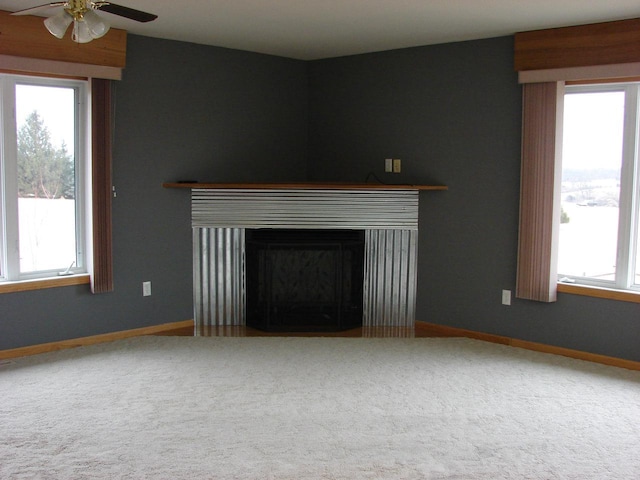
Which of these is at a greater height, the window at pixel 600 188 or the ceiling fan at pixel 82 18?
the ceiling fan at pixel 82 18

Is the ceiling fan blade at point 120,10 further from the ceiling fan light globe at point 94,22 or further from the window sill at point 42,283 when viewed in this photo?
the window sill at point 42,283

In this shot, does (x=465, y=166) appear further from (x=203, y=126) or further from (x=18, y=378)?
(x=18, y=378)

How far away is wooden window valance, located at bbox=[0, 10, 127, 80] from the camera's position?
4504 mm

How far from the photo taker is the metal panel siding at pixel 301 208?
18.1ft

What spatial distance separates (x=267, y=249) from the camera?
552 cm

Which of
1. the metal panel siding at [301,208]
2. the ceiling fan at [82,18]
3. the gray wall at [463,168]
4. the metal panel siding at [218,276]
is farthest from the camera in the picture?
the metal panel siding at [218,276]

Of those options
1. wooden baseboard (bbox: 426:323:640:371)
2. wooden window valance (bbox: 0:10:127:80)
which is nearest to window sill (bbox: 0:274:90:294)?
wooden window valance (bbox: 0:10:127:80)

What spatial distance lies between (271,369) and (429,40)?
2846 millimetres

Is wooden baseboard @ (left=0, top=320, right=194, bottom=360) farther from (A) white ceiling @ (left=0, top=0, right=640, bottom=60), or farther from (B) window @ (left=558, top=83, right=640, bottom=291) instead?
(B) window @ (left=558, top=83, right=640, bottom=291)

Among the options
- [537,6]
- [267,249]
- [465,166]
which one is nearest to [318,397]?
[267,249]

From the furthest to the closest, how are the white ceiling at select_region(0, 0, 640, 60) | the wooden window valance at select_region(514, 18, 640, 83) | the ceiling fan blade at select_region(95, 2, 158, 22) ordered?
the wooden window valance at select_region(514, 18, 640, 83) < the white ceiling at select_region(0, 0, 640, 60) < the ceiling fan blade at select_region(95, 2, 158, 22)

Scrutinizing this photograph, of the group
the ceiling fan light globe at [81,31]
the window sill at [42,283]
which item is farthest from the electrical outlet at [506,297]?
the ceiling fan light globe at [81,31]

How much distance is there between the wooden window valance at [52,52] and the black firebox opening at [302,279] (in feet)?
5.76

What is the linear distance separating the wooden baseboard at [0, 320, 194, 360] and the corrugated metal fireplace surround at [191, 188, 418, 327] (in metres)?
0.28
